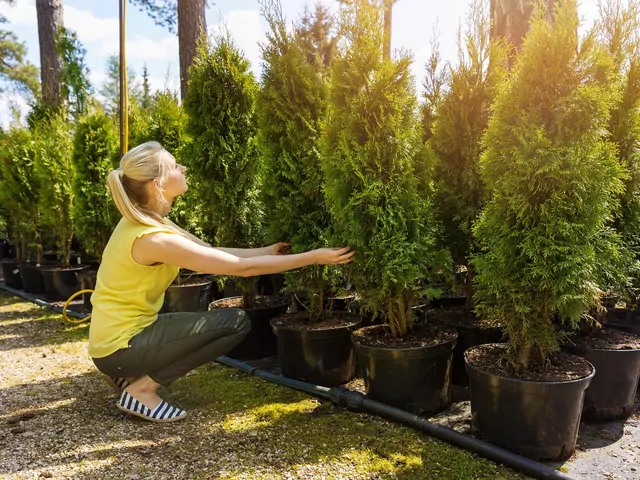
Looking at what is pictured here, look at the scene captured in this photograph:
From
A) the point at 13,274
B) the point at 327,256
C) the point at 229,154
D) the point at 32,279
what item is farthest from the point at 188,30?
the point at 327,256

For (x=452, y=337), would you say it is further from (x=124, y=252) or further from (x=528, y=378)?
(x=124, y=252)

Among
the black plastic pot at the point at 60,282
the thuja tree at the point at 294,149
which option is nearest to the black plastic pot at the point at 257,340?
the thuja tree at the point at 294,149

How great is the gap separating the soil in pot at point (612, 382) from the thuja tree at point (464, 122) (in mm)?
1110

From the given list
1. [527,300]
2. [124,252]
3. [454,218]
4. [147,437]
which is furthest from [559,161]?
[147,437]

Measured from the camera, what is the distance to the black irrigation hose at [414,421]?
258 cm

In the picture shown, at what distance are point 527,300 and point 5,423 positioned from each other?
3.37 meters

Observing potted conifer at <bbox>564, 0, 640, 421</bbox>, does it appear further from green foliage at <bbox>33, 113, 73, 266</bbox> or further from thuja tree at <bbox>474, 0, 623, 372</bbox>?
green foliage at <bbox>33, 113, 73, 266</bbox>

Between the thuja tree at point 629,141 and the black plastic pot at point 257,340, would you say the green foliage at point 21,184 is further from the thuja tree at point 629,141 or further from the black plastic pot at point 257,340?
the thuja tree at point 629,141

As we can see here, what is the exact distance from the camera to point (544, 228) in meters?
2.86

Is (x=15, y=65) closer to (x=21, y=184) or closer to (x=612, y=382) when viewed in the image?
(x=21, y=184)

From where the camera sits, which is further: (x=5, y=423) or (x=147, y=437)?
(x=5, y=423)

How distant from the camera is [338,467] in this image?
Answer: 8.88 feet

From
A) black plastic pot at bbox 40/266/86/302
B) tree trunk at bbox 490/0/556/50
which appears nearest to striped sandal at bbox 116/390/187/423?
tree trunk at bbox 490/0/556/50

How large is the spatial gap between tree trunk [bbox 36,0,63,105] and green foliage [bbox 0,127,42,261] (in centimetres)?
229
